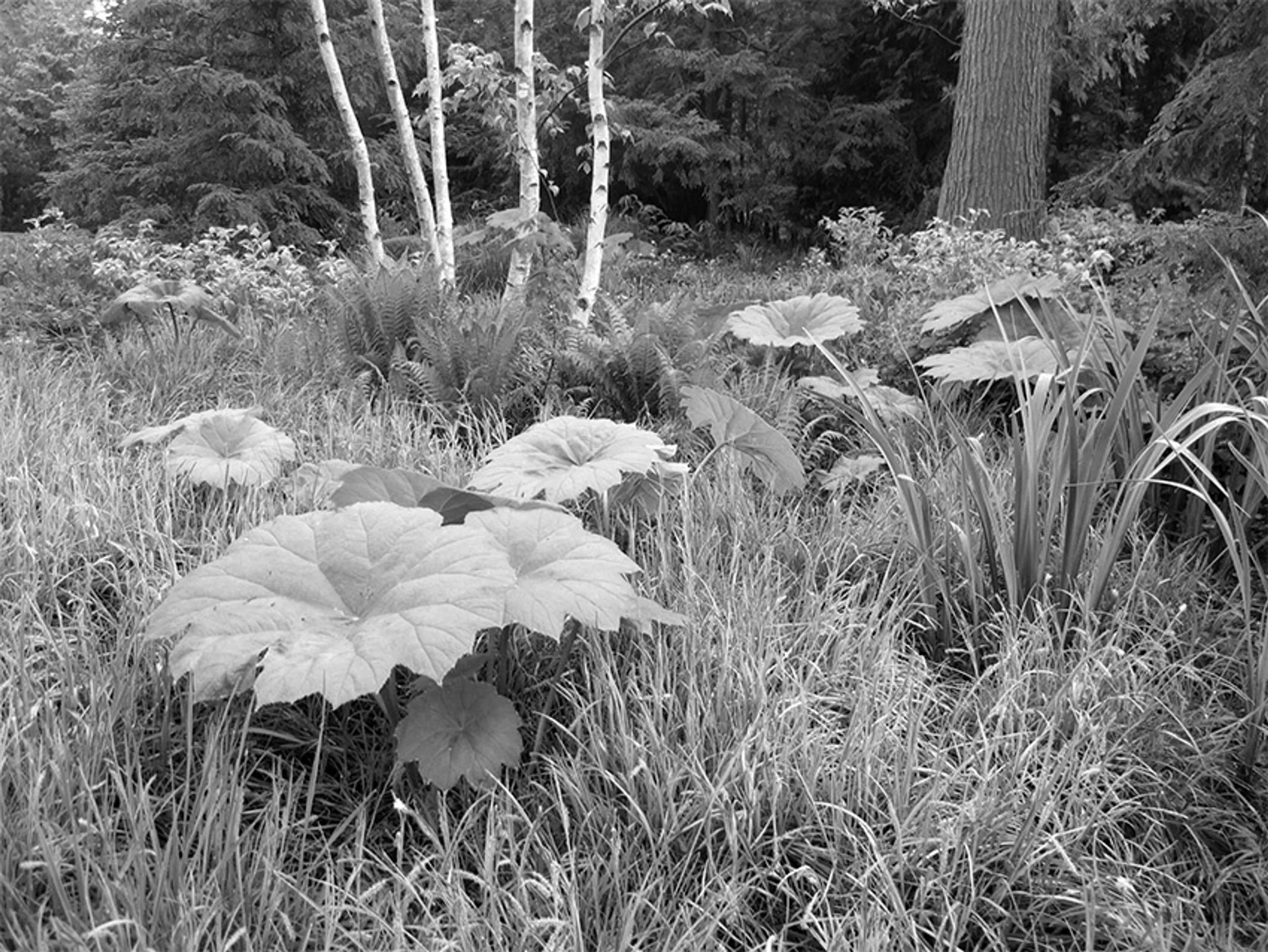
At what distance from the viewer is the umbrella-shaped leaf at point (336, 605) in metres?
1.30

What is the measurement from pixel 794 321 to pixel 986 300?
0.77m

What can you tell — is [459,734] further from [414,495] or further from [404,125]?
[404,125]

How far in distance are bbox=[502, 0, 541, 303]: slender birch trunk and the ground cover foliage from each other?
2.06 m

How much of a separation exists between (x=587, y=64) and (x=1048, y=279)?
2.61m

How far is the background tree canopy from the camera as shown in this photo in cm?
803

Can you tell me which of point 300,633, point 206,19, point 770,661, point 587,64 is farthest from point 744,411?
point 206,19

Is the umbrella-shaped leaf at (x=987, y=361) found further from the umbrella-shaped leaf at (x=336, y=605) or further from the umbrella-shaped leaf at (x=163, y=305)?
the umbrella-shaped leaf at (x=163, y=305)

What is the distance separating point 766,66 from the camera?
979 centimetres

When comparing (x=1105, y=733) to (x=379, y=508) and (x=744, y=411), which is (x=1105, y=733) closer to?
(x=744, y=411)

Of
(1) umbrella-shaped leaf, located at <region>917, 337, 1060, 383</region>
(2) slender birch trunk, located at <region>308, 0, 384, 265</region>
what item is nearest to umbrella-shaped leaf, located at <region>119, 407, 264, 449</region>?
(1) umbrella-shaped leaf, located at <region>917, 337, 1060, 383</region>

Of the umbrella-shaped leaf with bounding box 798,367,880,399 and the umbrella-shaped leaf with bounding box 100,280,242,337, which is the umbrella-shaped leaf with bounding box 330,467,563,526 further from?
the umbrella-shaped leaf with bounding box 100,280,242,337

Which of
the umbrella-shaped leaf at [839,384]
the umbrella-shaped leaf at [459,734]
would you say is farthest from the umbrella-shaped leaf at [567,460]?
the umbrella-shaped leaf at [839,384]

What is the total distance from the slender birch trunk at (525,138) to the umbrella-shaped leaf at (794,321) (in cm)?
126

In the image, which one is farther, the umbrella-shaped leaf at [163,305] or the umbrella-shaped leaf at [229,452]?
the umbrella-shaped leaf at [163,305]
